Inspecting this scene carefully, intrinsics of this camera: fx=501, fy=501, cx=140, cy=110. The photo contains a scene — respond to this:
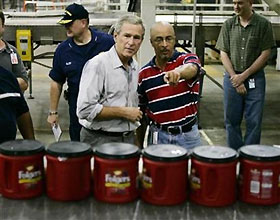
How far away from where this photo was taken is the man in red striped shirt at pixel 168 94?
2.82 m

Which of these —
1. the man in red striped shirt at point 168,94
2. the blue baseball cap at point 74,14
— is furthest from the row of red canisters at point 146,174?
the blue baseball cap at point 74,14

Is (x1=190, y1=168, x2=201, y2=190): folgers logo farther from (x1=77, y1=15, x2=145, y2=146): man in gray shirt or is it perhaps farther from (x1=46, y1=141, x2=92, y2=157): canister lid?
(x1=77, y1=15, x2=145, y2=146): man in gray shirt

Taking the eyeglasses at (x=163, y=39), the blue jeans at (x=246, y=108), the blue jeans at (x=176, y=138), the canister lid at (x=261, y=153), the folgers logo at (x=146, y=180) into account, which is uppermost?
the eyeglasses at (x=163, y=39)

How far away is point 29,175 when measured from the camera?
196cm

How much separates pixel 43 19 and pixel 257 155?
5.96m

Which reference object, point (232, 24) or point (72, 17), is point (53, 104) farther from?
point (232, 24)

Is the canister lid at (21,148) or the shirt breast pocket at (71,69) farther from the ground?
the shirt breast pocket at (71,69)

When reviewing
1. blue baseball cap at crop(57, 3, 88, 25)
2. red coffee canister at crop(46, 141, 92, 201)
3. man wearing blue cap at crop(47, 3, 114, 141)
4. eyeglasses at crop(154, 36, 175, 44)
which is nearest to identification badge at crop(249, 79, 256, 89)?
man wearing blue cap at crop(47, 3, 114, 141)

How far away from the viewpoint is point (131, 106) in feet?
9.30

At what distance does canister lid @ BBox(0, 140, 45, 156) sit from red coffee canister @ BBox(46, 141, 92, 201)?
0.06m

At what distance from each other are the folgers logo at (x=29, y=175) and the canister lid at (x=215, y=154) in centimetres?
63

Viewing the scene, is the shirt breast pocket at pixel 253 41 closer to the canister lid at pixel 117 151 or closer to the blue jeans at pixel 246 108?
the blue jeans at pixel 246 108

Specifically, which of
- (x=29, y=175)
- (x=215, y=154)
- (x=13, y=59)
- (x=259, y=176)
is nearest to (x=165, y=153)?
(x=215, y=154)

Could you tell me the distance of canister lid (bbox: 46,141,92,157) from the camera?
1.92 metres
